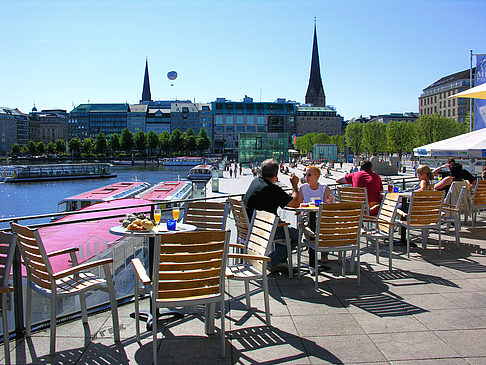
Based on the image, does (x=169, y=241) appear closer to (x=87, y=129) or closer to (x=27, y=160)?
(x=27, y=160)

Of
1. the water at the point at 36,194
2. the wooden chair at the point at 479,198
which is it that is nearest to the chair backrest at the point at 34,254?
the wooden chair at the point at 479,198

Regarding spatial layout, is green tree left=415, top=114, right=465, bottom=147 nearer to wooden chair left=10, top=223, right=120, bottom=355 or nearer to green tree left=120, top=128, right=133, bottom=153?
wooden chair left=10, top=223, right=120, bottom=355

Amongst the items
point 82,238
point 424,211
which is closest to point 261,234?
point 424,211

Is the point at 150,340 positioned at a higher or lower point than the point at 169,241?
lower

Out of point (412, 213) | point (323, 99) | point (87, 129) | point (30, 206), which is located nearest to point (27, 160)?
point (87, 129)

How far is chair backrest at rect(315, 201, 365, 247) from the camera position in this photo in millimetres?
5312

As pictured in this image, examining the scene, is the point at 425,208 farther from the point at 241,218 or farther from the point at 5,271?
the point at 5,271

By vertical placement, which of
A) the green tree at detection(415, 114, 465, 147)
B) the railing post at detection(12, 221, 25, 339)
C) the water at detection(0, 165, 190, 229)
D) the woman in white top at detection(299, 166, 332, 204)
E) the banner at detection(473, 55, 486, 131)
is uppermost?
the green tree at detection(415, 114, 465, 147)

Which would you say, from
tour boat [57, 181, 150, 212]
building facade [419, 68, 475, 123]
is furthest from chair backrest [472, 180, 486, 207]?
building facade [419, 68, 475, 123]

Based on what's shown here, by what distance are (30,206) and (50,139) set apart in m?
153

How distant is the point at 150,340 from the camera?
3.89 metres

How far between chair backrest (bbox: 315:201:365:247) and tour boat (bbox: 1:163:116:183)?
73036 mm

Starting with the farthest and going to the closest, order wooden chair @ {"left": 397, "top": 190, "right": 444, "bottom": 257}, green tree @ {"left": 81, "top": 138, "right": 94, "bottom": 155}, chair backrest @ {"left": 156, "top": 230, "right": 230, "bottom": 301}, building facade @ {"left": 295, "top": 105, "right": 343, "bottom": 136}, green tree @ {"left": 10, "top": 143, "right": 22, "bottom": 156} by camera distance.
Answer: building facade @ {"left": 295, "top": 105, "right": 343, "bottom": 136} → green tree @ {"left": 10, "top": 143, "right": 22, "bottom": 156} → green tree @ {"left": 81, "top": 138, "right": 94, "bottom": 155} → wooden chair @ {"left": 397, "top": 190, "right": 444, "bottom": 257} → chair backrest @ {"left": 156, "top": 230, "right": 230, "bottom": 301}

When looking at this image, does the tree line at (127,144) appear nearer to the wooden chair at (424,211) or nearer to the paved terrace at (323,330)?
the wooden chair at (424,211)
